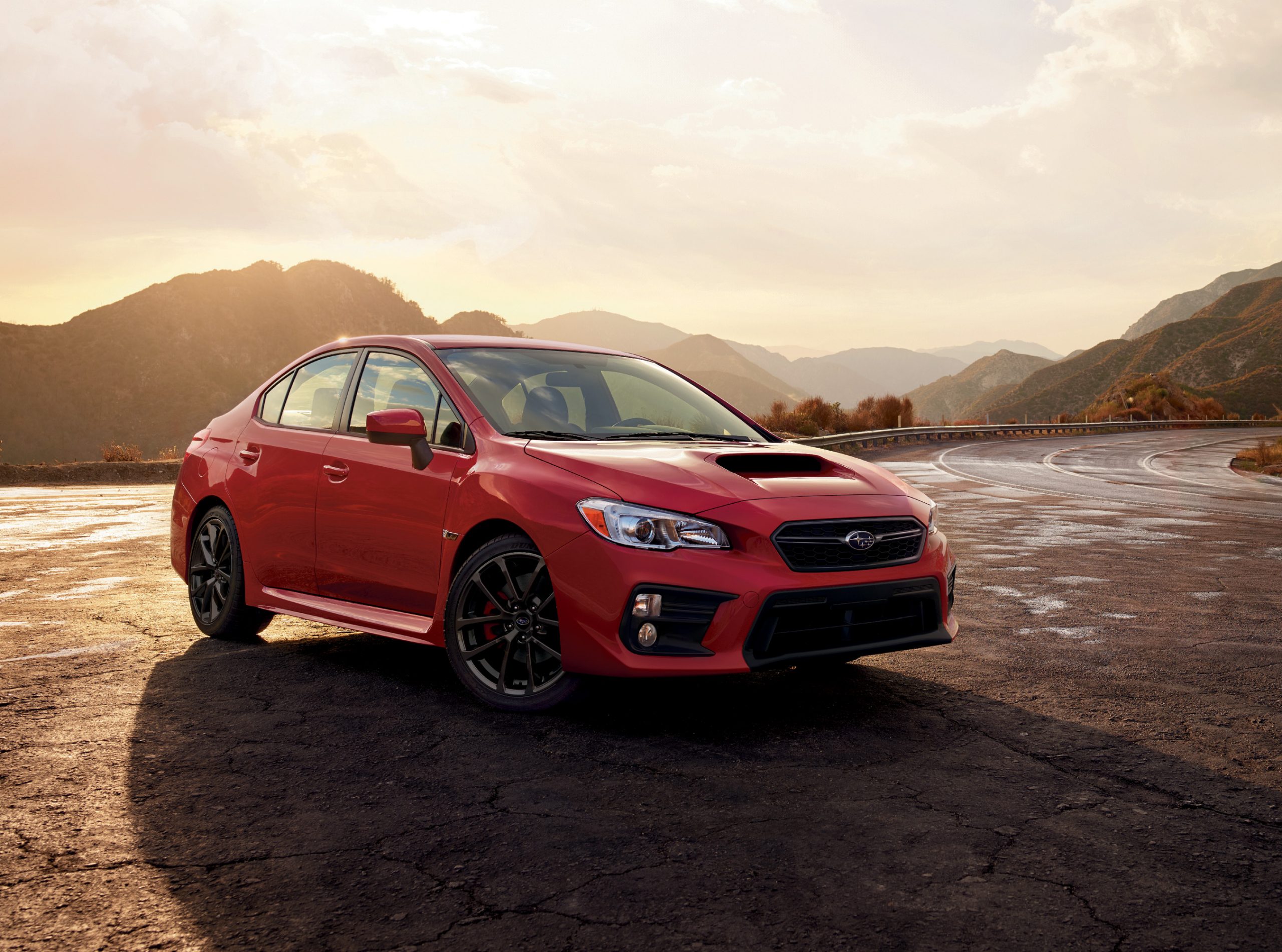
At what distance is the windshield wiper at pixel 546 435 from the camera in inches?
205

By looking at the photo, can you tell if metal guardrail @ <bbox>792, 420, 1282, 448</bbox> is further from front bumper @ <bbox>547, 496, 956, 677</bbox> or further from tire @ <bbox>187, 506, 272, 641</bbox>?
front bumper @ <bbox>547, 496, 956, 677</bbox>

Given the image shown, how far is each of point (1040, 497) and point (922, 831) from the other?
52.2 feet

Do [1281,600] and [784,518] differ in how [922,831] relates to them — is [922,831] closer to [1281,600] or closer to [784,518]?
[784,518]

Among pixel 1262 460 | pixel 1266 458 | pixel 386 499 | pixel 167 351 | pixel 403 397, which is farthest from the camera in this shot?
pixel 167 351

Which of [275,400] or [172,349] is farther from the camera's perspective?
[172,349]

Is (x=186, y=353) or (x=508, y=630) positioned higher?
(x=186, y=353)

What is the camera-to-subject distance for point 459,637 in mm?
5035

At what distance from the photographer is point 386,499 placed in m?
5.46

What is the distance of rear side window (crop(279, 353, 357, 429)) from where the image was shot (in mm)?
6227

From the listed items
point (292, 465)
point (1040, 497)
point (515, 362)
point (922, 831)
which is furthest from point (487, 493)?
point (1040, 497)

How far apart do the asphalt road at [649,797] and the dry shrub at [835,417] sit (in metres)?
32.3

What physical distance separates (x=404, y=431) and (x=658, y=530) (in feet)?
4.75

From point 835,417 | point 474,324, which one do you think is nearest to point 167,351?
point 474,324

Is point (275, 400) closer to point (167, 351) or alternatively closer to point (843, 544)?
point (843, 544)
